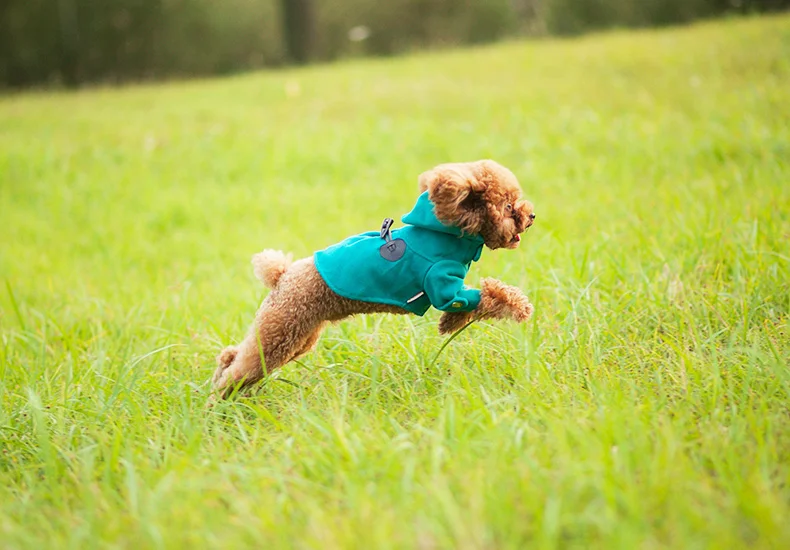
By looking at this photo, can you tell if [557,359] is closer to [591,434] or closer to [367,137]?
[591,434]

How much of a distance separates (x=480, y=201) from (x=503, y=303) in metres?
0.35

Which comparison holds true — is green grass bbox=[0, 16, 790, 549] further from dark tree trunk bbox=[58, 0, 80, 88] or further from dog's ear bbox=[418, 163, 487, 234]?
dark tree trunk bbox=[58, 0, 80, 88]

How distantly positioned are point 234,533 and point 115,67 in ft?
55.8

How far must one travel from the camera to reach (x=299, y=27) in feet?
52.3

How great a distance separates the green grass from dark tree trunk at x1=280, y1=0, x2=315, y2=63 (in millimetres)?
9741

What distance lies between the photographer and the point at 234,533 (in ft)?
5.43

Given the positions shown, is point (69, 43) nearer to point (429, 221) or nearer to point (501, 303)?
point (429, 221)

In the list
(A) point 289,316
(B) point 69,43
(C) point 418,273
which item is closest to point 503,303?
(C) point 418,273

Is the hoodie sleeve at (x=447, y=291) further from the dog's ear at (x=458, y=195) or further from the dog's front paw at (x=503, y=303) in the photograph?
the dog's ear at (x=458, y=195)

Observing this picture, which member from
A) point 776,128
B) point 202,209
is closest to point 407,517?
point 202,209

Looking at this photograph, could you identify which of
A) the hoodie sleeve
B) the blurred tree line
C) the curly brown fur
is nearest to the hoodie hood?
the hoodie sleeve

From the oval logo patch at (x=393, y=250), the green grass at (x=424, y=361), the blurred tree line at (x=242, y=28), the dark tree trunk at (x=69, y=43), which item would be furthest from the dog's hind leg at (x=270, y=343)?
the dark tree trunk at (x=69, y=43)

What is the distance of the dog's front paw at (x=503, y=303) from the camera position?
2229 millimetres

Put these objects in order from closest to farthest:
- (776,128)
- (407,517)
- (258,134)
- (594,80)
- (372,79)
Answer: (407,517) < (776,128) < (258,134) < (594,80) < (372,79)
